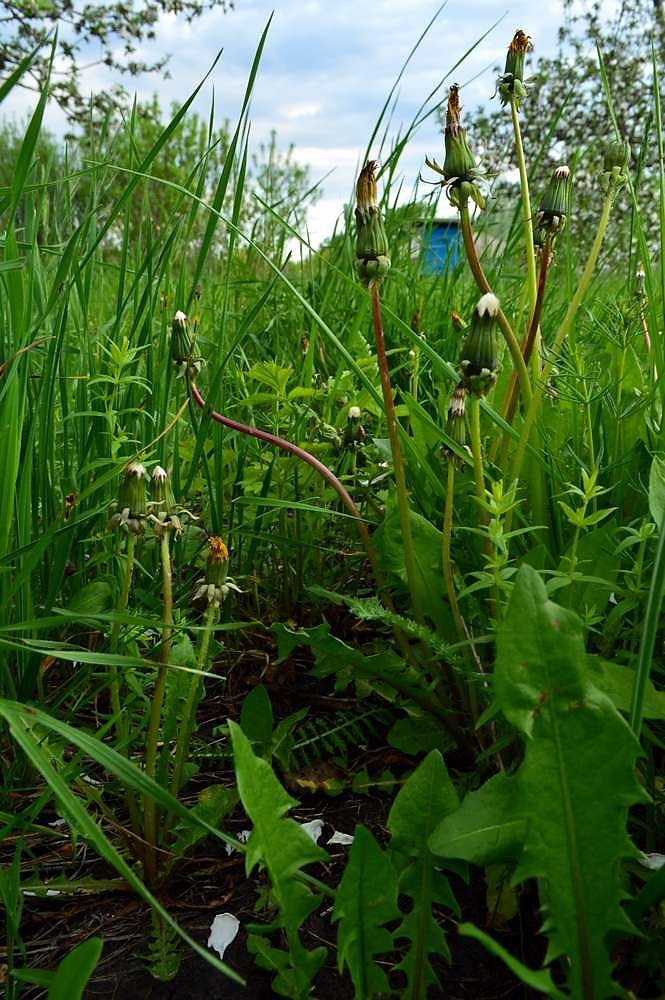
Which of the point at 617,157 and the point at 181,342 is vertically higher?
the point at 617,157

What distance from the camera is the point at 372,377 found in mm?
1597

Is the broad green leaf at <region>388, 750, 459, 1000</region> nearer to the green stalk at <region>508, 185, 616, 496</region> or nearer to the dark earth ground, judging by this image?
the dark earth ground

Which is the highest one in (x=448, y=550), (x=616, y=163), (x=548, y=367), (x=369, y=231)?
(x=616, y=163)

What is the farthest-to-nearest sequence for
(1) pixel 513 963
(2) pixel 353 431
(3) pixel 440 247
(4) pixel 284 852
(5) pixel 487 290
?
(3) pixel 440 247 → (2) pixel 353 431 → (5) pixel 487 290 → (4) pixel 284 852 → (1) pixel 513 963

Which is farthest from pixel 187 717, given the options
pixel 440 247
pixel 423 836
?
pixel 440 247

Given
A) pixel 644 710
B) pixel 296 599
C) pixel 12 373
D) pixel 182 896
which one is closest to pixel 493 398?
pixel 296 599

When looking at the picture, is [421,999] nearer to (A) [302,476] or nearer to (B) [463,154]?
(B) [463,154]

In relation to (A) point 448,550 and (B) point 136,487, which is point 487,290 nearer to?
(A) point 448,550

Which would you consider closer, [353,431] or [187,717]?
[187,717]

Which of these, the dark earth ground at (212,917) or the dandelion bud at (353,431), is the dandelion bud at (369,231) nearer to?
the dandelion bud at (353,431)

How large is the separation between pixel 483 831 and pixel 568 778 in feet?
0.31

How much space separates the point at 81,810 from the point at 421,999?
1.15ft

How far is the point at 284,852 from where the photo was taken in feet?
2.31

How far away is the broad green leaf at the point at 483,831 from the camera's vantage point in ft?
2.27
